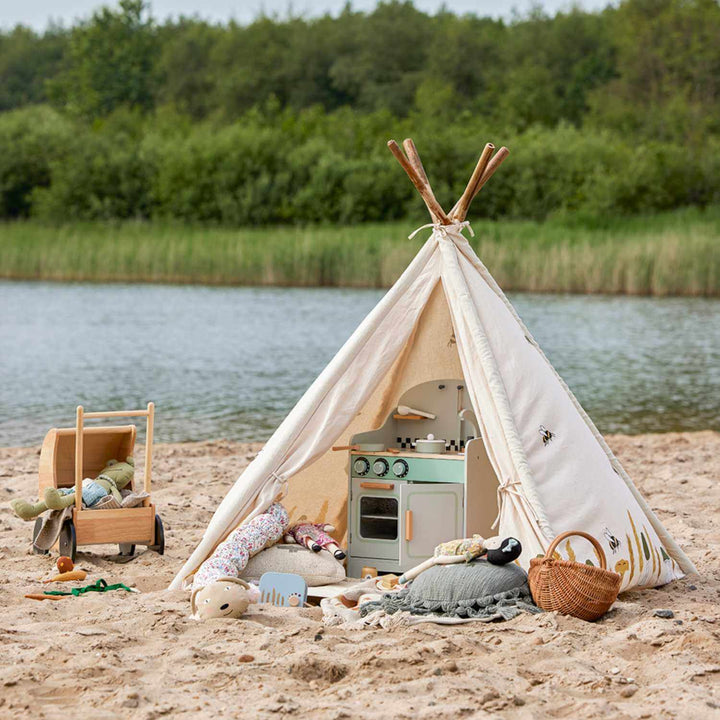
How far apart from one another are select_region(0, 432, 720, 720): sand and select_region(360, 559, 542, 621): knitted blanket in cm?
17

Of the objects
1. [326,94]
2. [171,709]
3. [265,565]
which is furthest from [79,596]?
[326,94]

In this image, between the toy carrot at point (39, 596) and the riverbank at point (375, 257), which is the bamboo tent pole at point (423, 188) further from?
the riverbank at point (375, 257)

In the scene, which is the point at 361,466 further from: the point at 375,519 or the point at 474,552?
the point at 474,552

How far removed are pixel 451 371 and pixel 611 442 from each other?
517 centimetres

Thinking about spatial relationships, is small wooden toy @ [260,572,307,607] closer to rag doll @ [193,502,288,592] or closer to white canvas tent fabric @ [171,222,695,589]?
rag doll @ [193,502,288,592]

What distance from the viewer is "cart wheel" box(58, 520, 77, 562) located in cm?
635

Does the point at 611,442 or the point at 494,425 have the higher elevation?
the point at 494,425

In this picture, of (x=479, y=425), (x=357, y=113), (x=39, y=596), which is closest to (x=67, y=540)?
(x=39, y=596)

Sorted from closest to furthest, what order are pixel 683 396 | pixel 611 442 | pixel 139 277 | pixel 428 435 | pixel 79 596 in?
pixel 79 596 < pixel 428 435 < pixel 611 442 < pixel 683 396 < pixel 139 277

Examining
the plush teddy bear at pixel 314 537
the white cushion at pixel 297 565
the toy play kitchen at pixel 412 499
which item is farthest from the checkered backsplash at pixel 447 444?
the white cushion at pixel 297 565

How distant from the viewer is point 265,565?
5781mm

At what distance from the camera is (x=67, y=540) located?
6418 mm

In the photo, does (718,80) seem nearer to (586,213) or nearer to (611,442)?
(586,213)

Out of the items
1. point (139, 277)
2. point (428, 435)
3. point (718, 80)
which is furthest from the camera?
point (718, 80)
